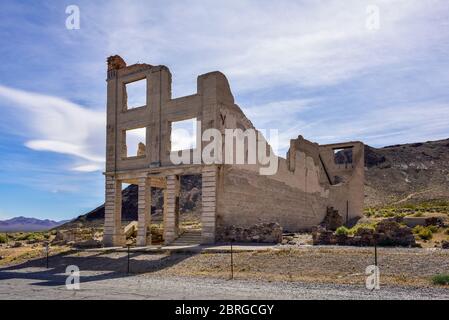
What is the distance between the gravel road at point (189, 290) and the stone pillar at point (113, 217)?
39.2 feet

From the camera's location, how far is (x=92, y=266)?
19.4 metres

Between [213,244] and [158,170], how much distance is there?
5.54 meters

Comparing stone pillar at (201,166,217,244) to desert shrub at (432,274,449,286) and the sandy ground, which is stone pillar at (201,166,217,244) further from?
desert shrub at (432,274,449,286)

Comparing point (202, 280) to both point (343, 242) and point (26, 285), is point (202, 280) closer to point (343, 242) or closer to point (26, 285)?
point (26, 285)

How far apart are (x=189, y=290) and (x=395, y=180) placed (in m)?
74.8

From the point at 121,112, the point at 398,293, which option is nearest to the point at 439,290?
the point at 398,293

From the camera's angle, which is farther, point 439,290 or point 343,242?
point 343,242

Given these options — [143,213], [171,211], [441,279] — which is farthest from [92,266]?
[441,279]

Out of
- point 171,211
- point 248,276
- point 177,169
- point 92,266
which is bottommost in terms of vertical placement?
point 92,266

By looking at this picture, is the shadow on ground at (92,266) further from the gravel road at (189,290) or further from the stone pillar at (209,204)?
the stone pillar at (209,204)

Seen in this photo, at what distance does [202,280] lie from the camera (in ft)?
45.6

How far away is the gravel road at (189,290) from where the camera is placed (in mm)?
10305

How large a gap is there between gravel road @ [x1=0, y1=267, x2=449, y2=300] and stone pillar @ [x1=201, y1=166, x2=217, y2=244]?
7.88 m

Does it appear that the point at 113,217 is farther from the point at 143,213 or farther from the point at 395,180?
the point at 395,180
